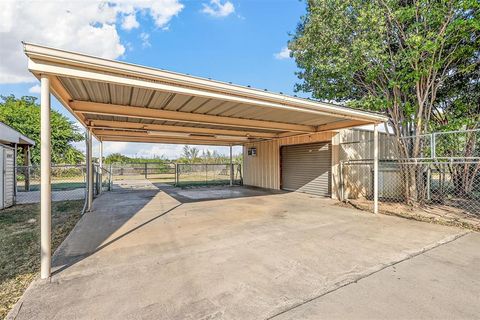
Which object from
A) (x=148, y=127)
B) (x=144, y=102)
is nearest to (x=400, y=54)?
(x=144, y=102)

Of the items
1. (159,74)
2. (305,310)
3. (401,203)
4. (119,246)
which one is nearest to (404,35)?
(401,203)

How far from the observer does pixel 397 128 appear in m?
7.18

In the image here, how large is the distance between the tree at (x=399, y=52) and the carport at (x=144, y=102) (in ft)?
4.46

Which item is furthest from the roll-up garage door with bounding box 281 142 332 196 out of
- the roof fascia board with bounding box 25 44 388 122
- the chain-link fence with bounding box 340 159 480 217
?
the roof fascia board with bounding box 25 44 388 122

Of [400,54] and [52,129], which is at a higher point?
[52,129]

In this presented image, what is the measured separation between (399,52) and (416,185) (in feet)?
12.2

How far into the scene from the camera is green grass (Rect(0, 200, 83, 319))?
2.56 metres

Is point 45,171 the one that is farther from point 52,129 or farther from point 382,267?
point 52,129

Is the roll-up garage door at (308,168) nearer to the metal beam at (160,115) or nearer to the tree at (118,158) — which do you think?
the metal beam at (160,115)

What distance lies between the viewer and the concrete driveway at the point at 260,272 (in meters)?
2.17

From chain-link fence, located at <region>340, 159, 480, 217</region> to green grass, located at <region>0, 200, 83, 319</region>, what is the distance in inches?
300

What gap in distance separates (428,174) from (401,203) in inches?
44.5

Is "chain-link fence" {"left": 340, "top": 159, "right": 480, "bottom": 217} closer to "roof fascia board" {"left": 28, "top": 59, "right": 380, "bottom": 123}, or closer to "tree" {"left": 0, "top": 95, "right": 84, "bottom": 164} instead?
"roof fascia board" {"left": 28, "top": 59, "right": 380, "bottom": 123}

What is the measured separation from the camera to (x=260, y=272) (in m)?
2.88
